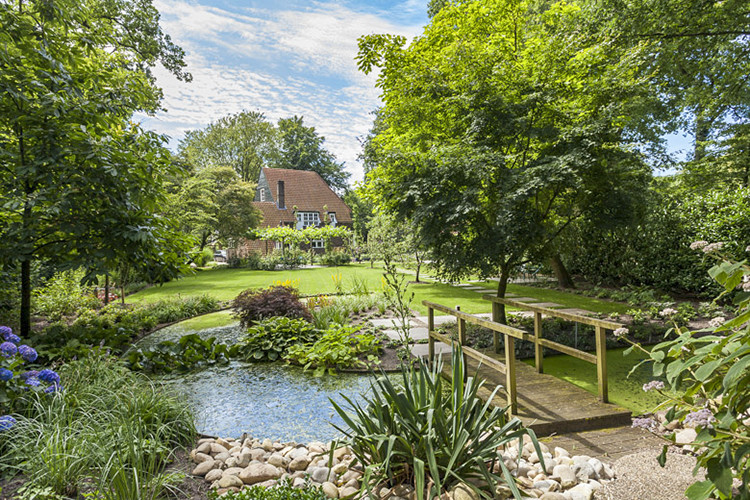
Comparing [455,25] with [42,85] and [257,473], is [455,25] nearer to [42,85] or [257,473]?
[42,85]

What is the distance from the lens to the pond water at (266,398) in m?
3.66

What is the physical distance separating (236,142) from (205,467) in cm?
3988

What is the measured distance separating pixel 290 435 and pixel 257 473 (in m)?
0.90

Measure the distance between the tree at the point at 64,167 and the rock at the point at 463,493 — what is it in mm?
4130

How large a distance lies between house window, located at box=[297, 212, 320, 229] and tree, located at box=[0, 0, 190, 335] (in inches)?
1129

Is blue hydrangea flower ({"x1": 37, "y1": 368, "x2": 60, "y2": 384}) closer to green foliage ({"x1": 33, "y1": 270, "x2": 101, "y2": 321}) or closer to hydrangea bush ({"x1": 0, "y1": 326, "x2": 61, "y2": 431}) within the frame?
hydrangea bush ({"x1": 0, "y1": 326, "x2": 61, "y2": 431})

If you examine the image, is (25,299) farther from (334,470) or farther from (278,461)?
(334,470)

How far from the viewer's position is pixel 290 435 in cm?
354

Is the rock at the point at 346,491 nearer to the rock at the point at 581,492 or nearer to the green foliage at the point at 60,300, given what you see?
the rock at the point at 581,492

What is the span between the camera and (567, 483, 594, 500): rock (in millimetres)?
2303

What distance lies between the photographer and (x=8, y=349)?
2857mm

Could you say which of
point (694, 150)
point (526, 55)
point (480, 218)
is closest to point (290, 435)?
point (480, 218)

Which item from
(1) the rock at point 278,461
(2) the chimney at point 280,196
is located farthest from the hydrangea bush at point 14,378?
(2) the chimney at point 280,196

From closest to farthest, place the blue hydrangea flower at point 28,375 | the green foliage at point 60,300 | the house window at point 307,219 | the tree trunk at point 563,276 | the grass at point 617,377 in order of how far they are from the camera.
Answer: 1. the blue hydrangea flower at point 28,375
2. the grass at point 617,377
3. the green foliage at point 60,300
4. the tree trunk at point 563,276
5. the house window at point 307,219
